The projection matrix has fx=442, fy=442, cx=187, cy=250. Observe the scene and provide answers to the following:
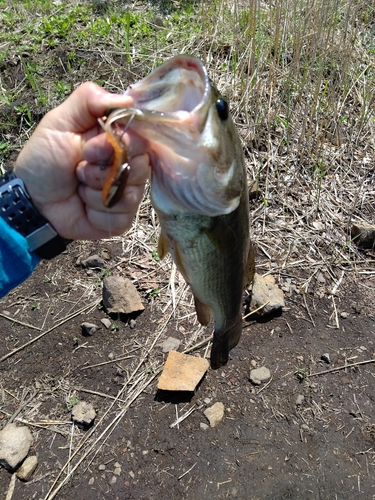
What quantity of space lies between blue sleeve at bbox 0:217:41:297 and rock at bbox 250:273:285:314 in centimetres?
175

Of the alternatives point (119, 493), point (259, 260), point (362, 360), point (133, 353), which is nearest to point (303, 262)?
point (259, 260)

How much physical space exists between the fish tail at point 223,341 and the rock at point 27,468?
3.66 feet

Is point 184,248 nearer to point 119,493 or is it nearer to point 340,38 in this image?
point 119,493

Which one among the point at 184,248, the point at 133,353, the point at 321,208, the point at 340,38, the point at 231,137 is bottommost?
the point at 321,208

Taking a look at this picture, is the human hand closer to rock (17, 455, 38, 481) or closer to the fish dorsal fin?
the fish dorsal fin

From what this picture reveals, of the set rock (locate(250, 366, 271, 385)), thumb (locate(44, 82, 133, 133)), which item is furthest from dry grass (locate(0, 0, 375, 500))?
thumb (locate(44, 82, 133, 133))

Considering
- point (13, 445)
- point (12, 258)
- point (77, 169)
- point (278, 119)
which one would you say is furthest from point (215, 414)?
point (278, 119)

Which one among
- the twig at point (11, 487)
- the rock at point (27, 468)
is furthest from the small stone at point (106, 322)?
the twig at point (11, 487)

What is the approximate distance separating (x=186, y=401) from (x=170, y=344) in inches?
15.8

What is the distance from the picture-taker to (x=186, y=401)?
8.59 feet

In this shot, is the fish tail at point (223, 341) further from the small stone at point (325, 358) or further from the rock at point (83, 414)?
the small stone at point (325, 358)

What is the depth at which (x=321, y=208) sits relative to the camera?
376cm

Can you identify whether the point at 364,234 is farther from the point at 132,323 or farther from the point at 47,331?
the point at 47,331

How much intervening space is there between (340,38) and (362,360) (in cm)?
330
